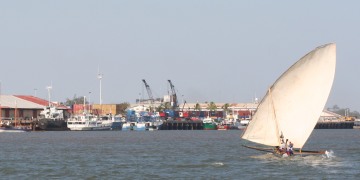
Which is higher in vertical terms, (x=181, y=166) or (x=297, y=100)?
(x=297, y=100)

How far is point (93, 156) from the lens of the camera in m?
108

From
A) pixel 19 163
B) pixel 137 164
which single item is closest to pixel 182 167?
pixel 137 164

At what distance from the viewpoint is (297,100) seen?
282 feet

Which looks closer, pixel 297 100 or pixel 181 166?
pixel 297 100

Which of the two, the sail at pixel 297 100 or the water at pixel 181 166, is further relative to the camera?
the sail at pixel 297 100

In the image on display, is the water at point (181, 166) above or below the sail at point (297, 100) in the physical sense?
below

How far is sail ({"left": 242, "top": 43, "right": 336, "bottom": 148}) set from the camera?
275 ft

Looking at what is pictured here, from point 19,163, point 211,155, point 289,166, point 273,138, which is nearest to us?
→ point 289,166

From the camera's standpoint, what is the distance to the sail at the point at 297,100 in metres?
83.9

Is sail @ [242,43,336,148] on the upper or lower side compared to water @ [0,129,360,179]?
upper

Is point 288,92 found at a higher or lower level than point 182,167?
higher

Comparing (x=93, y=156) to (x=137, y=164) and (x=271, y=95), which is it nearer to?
(x=137, y=164)

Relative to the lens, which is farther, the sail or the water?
the sail

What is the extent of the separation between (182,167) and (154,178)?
10.9 meters
